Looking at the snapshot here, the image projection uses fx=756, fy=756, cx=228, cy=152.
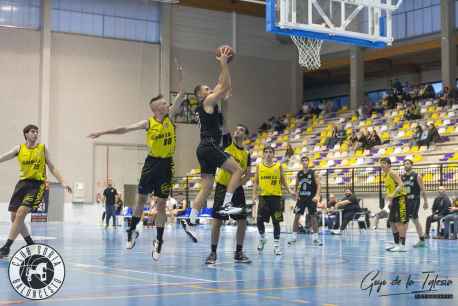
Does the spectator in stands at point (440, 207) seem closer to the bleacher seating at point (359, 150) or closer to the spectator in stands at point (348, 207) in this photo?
the bleacher seating at point (359, 150)

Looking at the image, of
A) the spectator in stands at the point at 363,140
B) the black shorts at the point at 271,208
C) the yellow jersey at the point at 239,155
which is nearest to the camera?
the yellow jersey at the point at 239,155

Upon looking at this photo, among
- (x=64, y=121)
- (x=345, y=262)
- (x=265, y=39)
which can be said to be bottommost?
(x=345, y=262)

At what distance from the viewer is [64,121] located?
40156 millimetres

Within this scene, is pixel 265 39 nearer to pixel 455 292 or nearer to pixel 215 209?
pixel 215 209

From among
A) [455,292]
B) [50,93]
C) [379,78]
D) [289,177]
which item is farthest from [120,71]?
[455,292]

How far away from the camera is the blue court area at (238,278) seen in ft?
22.6

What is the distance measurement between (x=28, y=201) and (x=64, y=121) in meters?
29.8

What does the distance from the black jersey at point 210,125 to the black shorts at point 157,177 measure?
0.66 m

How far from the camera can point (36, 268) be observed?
5.62 meters

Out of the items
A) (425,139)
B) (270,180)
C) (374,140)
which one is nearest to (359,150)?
(374,140)

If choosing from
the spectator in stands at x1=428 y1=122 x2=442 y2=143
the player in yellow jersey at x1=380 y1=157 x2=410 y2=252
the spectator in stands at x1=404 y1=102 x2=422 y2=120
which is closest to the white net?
the player in yellow jersey at x1=380 y1=157 x2=410 y2=252

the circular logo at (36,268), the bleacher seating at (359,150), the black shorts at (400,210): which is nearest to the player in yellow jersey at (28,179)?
the circular logo at (36,268)

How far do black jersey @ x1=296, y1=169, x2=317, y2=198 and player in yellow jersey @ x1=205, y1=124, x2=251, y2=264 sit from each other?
18.6ft

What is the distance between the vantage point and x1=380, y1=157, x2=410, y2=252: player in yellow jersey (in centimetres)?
1546
